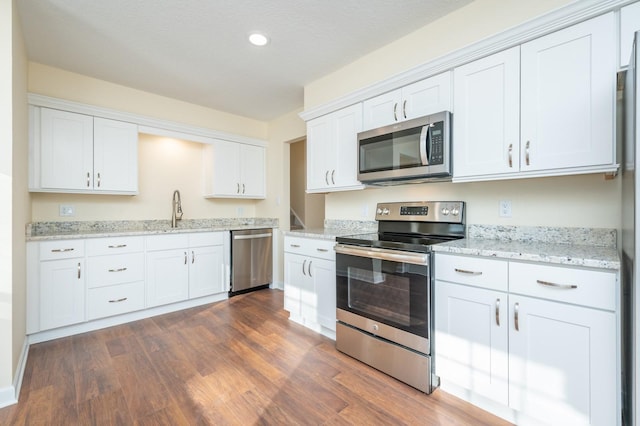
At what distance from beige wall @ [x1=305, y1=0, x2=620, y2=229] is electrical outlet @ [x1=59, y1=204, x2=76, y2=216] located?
10.2 feet

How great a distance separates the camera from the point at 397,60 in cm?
249

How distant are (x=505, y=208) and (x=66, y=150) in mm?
3949

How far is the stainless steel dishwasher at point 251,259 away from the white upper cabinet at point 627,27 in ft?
12.2

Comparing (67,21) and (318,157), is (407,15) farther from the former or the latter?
(67,21)

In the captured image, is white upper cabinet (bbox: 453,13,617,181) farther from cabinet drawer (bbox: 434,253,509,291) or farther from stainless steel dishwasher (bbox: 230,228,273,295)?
stainless steel dishwasher (bbox: 230,228,273,295)

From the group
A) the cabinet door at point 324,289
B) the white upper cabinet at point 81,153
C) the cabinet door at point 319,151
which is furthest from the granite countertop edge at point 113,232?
the cabinet door at point 324,289

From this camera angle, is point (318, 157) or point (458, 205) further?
point (318, 157)

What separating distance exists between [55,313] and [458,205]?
3.59 meters

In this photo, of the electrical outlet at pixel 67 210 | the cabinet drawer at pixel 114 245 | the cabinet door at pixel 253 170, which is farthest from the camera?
the cabinet door at pixel 253 170

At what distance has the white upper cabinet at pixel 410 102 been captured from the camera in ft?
6.80

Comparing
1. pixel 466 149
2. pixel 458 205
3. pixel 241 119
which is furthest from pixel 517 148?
pixel 241 119

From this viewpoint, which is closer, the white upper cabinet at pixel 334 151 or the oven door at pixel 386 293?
the oven door at pixel 386 293

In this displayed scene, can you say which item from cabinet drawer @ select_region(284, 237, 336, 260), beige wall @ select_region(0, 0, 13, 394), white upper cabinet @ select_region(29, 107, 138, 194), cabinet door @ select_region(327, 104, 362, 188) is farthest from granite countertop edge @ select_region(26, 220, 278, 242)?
cabinet door @ select_region(327, 104, 362, 188)

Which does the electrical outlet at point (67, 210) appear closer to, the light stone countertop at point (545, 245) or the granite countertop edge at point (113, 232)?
the granite countertop edge at point (113, 232)
